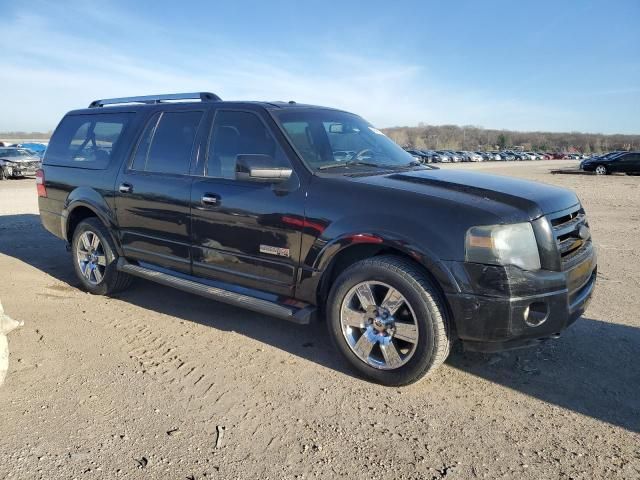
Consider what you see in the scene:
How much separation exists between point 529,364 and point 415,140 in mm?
147001

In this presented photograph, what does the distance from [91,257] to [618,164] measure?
101ft

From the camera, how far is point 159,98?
505cm

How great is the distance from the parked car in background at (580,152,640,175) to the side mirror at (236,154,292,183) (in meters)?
30.5

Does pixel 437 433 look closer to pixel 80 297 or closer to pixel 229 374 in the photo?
pixel 229 374

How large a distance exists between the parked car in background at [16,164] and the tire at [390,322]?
24.2m

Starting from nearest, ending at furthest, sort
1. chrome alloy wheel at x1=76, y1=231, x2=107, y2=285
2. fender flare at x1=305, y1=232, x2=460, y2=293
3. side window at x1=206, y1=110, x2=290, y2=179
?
fender flare at x1=305, y1=232, x2=460, y2=293, side window at x1=206, y1=110, x2=290, y2=179, chrome alloy wheel at x1=76, y1=231, x2=107, y2=285

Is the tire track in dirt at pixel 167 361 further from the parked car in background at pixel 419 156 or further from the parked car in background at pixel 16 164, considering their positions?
the parked car in background at pixel 16 164

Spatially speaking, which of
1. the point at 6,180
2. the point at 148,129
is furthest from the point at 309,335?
the point at 6,180

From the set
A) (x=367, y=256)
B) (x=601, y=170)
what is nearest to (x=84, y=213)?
(x=367, y=256)

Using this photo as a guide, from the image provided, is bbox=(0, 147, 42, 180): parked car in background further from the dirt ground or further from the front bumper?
the front bumper

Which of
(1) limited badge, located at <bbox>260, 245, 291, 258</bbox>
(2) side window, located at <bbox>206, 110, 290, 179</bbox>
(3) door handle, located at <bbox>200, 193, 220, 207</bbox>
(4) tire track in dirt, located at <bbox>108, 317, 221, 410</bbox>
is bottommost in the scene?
(4) tire track in dirt, located at <bbox>108, 317, 221, 410</bbox>

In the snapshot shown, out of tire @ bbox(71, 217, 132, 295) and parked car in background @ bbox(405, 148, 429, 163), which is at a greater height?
parked car in background @ bbox(405, 148, 429, 163)

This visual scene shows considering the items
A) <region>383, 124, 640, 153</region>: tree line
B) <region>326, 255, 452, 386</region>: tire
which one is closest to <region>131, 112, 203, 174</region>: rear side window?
<region>326, 255, 452, 386</region>: tire

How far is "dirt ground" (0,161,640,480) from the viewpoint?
252 centimetres
